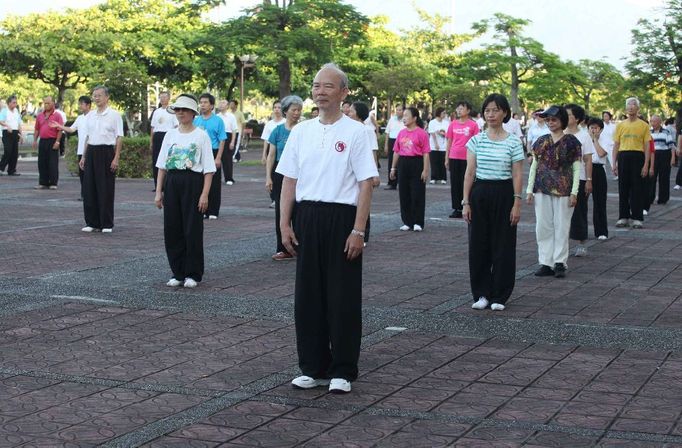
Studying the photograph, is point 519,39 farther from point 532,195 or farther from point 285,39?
point 532,195

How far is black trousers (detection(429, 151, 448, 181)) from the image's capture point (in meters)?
26.1

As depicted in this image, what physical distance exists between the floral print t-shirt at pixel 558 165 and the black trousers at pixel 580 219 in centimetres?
209

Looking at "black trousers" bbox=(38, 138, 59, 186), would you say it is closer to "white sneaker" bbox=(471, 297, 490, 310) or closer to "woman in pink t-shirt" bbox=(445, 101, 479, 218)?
"woman in pink t-shirt" bbox=(445, 101, 479, 218)

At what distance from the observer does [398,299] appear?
9734 millimetres

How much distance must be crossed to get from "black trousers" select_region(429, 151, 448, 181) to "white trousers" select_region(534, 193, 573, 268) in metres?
14.5

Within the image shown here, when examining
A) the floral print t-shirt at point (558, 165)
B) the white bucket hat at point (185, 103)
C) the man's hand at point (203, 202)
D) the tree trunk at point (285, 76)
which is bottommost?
the man's hand at point (203, 202)

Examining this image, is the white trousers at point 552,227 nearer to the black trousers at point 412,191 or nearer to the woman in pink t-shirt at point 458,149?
the black trousers at point 412,191

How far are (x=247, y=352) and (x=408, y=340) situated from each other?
1.15 m

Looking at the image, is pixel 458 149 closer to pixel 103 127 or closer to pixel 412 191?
pixel 412 191

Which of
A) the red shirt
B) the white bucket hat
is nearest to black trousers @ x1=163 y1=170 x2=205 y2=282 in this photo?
the white bucket hat

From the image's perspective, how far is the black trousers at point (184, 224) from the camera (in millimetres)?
10242

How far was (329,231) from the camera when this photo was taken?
21.3 feet

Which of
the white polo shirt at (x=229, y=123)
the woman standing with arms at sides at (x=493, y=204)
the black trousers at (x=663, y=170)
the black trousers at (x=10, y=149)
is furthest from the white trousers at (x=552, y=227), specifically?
the black trousers at (x=10, y=149)

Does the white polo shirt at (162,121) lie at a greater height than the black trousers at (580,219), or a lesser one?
greater
